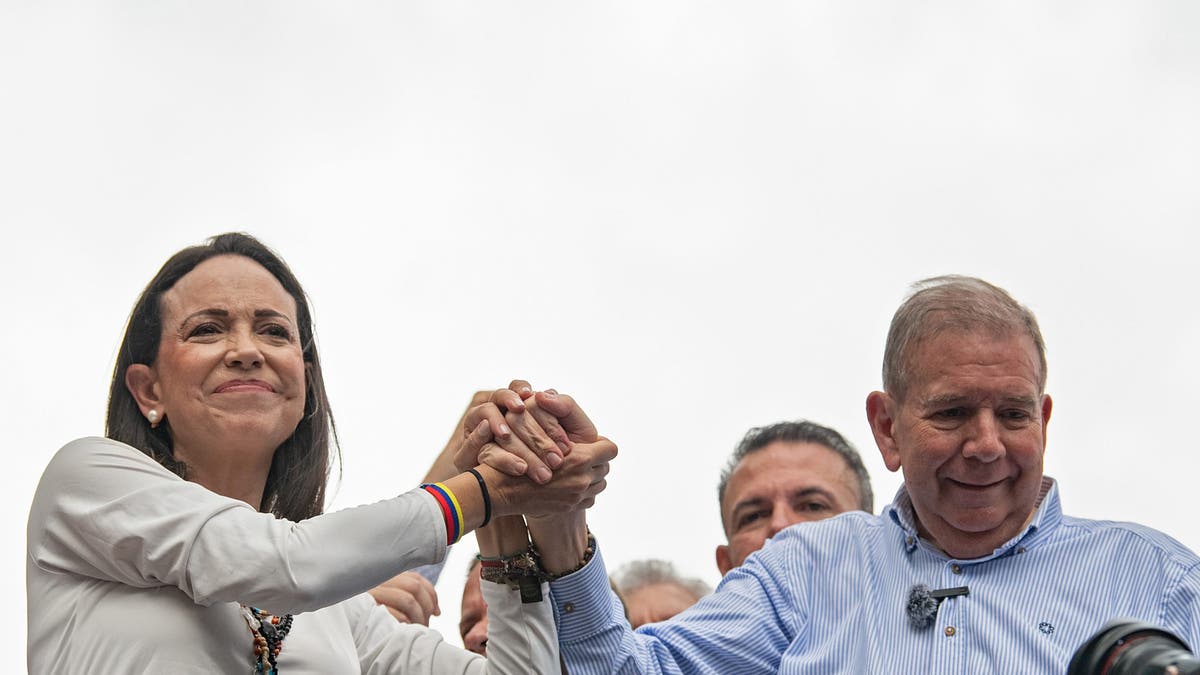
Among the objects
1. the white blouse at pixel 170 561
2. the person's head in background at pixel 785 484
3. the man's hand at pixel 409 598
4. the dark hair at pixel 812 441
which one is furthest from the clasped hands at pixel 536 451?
the dark hair at pixel 812 441

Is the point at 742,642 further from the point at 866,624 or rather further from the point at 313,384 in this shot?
the point at 313,384

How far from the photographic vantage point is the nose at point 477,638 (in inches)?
192

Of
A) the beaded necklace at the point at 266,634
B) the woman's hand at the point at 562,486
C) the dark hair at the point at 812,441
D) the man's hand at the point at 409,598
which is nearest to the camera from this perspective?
the beaded necklace at the point at 266,634

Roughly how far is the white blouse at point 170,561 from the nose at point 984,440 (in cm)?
130

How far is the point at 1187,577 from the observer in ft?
11.2

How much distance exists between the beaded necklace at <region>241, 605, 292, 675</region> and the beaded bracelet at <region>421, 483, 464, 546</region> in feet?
1.39

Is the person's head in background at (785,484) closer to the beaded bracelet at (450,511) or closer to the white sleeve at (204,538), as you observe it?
the beaded bracelet at (450,511)

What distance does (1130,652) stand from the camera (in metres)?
1.90

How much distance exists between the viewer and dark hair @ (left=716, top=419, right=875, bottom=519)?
527 centimetres

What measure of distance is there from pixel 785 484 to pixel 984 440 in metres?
1.56

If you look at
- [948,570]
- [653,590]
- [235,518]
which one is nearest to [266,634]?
[235,518]

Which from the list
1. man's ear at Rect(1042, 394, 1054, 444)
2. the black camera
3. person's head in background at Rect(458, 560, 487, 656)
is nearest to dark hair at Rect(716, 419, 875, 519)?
person's head in background at Rect(458, 560, 487, 656)

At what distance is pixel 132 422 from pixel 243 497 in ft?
1.02

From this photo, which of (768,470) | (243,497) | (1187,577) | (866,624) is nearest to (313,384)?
(243,497)
